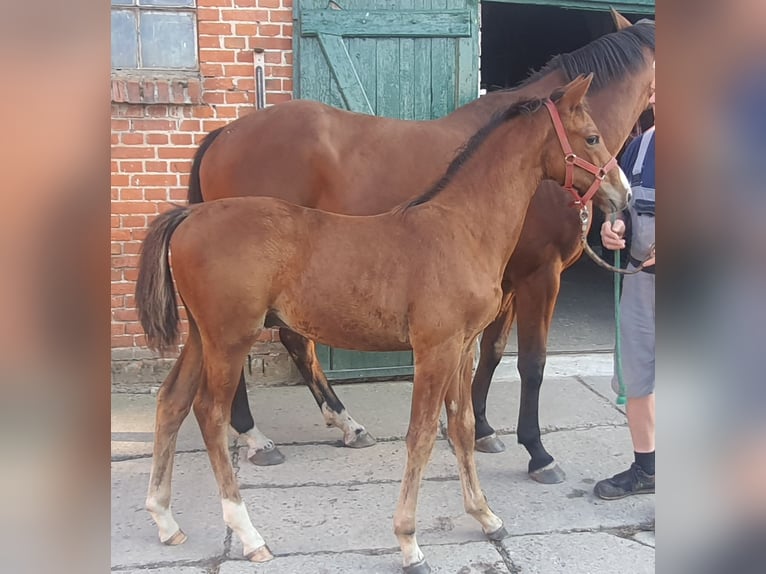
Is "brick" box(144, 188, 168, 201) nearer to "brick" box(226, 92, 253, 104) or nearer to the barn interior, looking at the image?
"brick" box(226, 92, 253, 104)

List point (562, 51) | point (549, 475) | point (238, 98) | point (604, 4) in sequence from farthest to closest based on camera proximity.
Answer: point (562, 51)
point (604, 4)
point (238, 98)
point (549, 475)

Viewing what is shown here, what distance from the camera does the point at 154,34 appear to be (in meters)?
4.19

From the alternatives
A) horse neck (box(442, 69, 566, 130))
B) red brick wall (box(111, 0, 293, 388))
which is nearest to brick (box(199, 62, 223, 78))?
red brick wall (box(111, 0, 293, 388))

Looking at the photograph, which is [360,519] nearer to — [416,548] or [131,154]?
[416,548]

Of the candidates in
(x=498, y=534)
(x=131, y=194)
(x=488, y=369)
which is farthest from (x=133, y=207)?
(x=498, y=534)

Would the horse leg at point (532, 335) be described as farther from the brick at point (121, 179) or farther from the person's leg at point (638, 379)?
the brick at point (121, 179)

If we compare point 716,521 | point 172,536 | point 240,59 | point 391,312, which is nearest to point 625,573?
point 391,312

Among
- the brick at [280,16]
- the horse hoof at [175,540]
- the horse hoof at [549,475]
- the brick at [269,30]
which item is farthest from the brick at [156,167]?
the horse hoof at [549,475]

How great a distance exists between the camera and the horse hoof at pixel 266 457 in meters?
3.21

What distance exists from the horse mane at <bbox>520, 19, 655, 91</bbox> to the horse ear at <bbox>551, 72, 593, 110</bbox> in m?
1.07

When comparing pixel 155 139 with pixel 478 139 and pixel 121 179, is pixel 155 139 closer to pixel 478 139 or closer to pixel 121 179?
pixel 121 179

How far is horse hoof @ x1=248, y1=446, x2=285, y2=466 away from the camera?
10.5ft

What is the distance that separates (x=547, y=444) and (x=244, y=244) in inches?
83.2

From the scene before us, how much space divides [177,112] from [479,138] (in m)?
2.57
